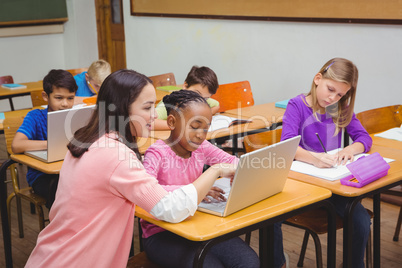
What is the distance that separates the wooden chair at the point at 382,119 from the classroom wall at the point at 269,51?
2.27ft

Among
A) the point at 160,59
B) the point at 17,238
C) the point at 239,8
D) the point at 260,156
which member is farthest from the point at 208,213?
the point at 160,59

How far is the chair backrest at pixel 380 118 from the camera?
9.67ft

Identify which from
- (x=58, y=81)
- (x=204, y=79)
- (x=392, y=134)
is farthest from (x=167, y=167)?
(x=392, y=134)

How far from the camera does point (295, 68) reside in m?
4.32

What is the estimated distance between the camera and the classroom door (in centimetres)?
626

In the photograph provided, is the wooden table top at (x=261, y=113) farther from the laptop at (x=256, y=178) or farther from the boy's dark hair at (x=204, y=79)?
the laptop at (x=256, y=178)

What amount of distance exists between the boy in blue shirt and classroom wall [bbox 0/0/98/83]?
150 inches

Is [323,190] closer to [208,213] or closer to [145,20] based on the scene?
[208,213]

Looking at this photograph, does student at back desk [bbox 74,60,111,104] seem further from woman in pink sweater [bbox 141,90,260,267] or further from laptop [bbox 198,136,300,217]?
laptop [bbox 198,136,300,217]

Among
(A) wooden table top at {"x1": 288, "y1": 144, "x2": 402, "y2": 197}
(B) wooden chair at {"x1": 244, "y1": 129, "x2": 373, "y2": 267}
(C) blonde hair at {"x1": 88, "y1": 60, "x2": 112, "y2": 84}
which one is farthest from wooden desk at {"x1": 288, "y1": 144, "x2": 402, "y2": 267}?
(C) blonde hair at {"x1": 88, "y1": 60, "x2": 112, "y2": 84}

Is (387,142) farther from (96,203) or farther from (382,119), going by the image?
(96,203)

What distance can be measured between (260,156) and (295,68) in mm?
2886

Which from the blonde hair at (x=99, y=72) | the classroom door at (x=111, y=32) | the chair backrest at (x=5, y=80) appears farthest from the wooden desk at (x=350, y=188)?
the classroom door at (x=111, y=32)

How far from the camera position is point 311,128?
2533mm
